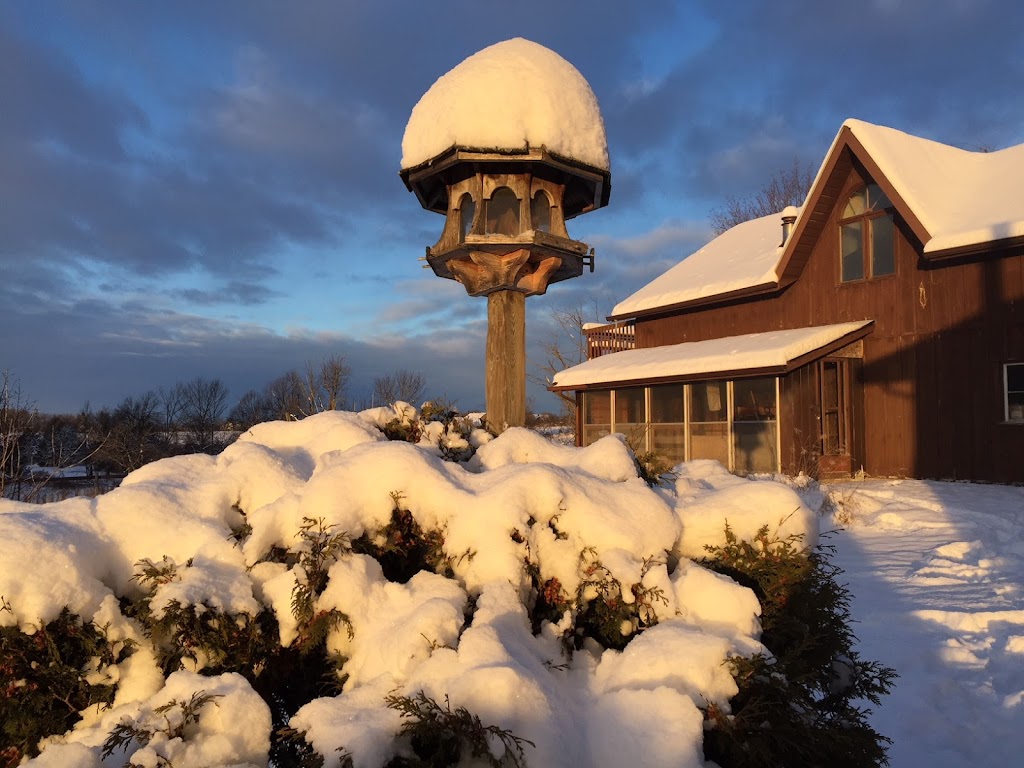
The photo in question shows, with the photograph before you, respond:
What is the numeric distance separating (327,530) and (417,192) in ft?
11.2

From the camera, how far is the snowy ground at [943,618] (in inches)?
146

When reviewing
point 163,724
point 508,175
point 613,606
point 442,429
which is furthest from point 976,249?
point 163,724

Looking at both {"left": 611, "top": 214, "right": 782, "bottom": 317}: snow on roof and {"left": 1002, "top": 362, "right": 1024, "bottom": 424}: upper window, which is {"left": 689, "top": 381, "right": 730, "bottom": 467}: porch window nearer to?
{"left": 611, "top": 214, "right": 782, "bottom": 317}: snow on roof

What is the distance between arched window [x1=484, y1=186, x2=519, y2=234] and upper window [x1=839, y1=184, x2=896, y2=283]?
1262cm

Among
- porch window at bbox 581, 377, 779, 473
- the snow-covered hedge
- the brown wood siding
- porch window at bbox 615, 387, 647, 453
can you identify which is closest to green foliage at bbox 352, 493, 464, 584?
the snow-covered hedge

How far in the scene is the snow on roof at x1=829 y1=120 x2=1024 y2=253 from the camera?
501 inches

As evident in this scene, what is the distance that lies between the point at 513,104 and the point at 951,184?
48.1ft

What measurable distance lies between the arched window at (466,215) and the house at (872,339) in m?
7.76

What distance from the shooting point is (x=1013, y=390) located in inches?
506

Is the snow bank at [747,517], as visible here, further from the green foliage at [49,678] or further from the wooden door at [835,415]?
the wooden door at [835,415]

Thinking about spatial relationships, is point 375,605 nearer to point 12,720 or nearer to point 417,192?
point 12,720

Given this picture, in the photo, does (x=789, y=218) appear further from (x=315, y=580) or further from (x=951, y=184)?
(x=315, y=580)

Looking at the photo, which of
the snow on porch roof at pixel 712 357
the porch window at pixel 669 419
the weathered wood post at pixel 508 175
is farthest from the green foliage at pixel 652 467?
the porch window at pixel 669 419

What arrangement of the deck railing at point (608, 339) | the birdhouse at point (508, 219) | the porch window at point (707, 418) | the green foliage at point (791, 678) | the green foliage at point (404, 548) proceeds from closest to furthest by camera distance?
1. the green foliage at point (791, 678)
2. the green foliage at point (404, 548)
3. the birdhouse at point (508, 219)
4. the porch window at point (707, 418)
5. the deck railing at point (608, 339)
